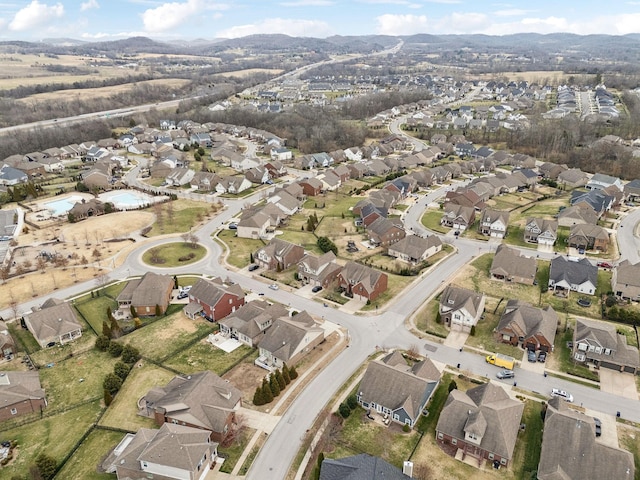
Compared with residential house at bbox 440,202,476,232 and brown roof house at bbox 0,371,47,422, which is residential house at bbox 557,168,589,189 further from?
brown roof house at bbox 0,371,47,422

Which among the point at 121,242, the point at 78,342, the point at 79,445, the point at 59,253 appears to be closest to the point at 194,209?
the point at 121,242

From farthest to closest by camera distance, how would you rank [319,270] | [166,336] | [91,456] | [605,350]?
[319,270], [166,336], [605,350], [91,456]

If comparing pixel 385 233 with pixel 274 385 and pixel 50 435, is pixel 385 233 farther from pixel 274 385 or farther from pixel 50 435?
pixel 50 435

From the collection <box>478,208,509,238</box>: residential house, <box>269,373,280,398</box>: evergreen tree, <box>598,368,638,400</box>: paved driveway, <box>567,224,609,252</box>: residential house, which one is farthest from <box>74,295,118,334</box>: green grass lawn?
<box>567,224,609,252</box>: residential house

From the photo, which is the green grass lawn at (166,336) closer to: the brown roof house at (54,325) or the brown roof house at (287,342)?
the brown roof house at (54,325)

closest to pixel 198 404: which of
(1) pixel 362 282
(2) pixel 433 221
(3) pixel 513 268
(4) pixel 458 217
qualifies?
(1) pixel 362 282

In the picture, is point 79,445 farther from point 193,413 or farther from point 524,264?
point 524,264
